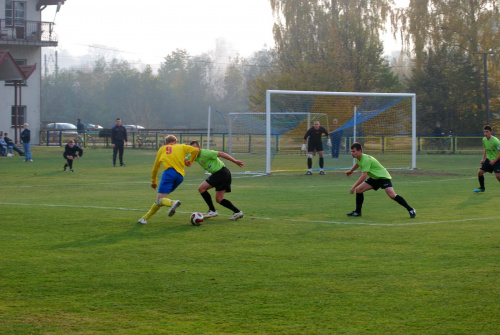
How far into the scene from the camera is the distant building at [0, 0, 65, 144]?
43938mm

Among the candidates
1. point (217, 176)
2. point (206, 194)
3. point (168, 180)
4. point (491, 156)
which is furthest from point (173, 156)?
point (491, 156)

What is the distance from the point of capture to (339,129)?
1125 inches

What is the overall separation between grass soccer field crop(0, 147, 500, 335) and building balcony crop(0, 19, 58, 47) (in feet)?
105

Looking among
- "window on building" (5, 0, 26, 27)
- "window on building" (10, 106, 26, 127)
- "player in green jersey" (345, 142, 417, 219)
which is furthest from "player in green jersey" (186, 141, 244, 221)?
"window on building" (5, 0, 26, 27)

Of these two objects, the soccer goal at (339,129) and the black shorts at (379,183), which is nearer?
the black shorts at (379,183)

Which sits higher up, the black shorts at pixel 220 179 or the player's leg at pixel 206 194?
the black shorts at pixel 220 179

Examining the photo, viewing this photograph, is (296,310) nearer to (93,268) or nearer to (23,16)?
(93,268)

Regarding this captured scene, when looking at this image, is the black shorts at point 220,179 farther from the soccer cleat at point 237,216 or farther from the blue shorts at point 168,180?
the blue shorts at point 168,180

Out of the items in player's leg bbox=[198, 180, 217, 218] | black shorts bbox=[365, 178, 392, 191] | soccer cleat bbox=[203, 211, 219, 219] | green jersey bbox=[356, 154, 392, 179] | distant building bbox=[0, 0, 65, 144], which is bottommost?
soccer cleat bbox=[203, 211, 219, 219]

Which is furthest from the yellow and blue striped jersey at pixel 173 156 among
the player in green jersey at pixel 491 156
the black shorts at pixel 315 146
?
the black shorts at pixel 315 146

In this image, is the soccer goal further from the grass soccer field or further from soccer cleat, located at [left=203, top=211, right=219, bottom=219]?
soccer cleat, located at [left=203, top=211, right=219, bottom=219]

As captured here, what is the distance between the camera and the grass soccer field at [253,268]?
19.1ft

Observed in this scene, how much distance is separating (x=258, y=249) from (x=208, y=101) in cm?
8711

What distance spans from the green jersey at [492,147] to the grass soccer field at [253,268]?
2517mm
